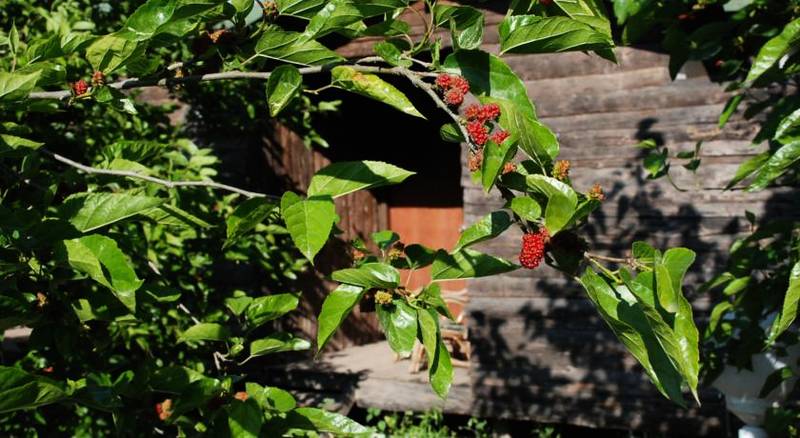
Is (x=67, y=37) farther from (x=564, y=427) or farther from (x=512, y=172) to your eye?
(x=564, y=427)

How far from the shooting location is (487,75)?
1114 mm

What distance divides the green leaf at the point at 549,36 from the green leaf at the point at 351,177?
241 mm

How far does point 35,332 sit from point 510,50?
3.33 ft

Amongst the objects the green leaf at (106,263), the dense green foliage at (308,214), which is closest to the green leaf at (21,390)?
the dense green foliage at (308,214)

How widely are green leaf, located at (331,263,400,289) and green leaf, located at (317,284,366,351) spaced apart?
0.06ft

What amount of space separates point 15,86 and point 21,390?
1.43ft

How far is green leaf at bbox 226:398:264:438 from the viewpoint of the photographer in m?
1.23

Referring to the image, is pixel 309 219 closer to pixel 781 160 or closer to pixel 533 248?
pixel 533 248

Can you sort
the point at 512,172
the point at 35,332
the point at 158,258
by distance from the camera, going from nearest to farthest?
the point at 512,172 → the point at 35,332 → the point at 158,258

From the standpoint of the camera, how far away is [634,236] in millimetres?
5062

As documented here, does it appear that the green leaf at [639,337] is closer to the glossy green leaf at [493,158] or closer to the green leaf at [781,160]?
the glossy green leaf at [493,158]

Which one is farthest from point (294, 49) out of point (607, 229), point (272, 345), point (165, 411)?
point (607, 229)

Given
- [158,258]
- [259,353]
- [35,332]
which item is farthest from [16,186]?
[158,258]

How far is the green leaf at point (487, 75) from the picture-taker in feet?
3.62
